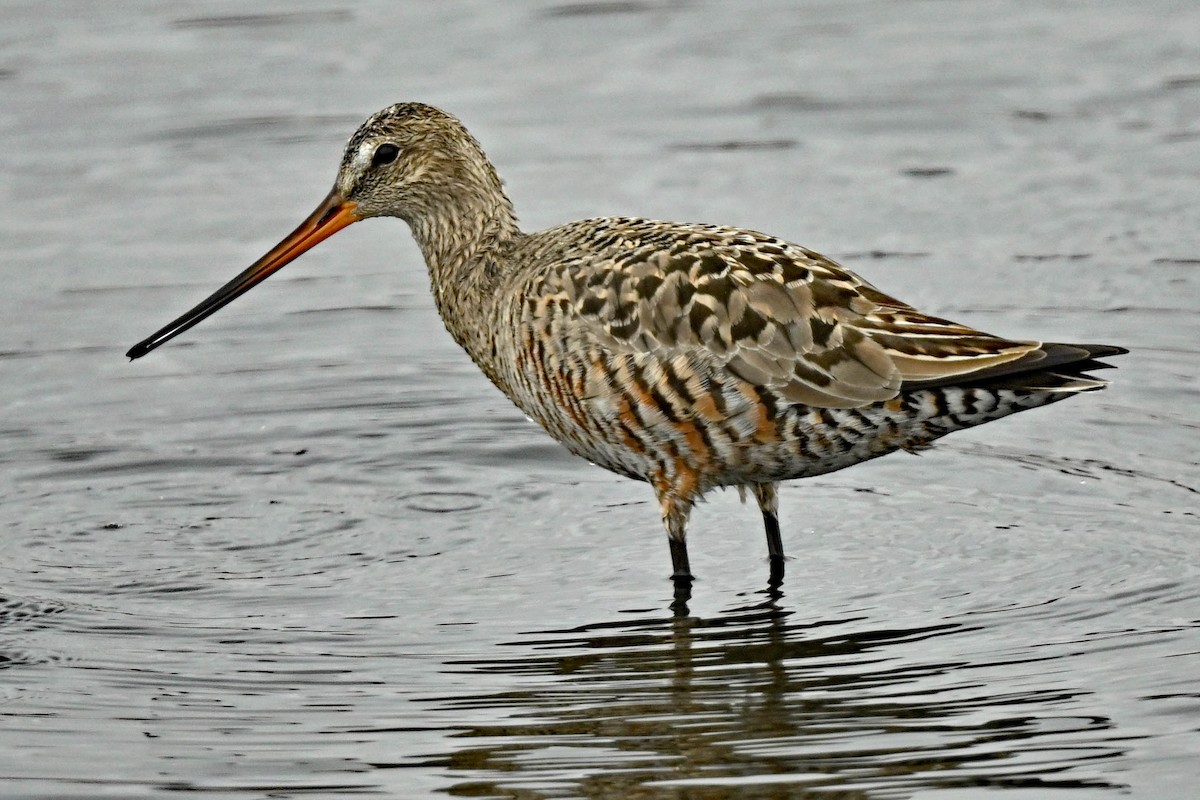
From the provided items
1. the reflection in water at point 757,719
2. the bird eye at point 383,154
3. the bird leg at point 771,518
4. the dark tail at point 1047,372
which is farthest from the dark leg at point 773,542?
the bird eye at point 383,154

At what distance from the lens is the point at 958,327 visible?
23.2ft

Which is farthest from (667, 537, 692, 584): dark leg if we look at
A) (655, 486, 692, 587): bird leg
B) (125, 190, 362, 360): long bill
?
(125, 190, 362, 360): long bill

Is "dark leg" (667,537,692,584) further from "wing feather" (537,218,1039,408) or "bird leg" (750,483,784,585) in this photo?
"wing feather" (537,218,1039,408)

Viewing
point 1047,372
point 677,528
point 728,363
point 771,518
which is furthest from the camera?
point 771,518

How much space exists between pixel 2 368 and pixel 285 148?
3.14 m

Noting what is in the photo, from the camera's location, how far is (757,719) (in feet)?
20.0

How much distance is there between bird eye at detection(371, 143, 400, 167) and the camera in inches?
322

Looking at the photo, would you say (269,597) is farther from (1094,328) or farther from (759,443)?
(1094,328)

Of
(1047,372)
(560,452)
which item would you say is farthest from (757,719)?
(560,452)

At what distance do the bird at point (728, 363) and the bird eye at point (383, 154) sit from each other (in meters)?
0.77

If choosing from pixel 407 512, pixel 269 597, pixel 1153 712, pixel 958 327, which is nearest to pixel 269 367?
pixel 407 512

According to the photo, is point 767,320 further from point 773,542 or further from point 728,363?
point 773,542

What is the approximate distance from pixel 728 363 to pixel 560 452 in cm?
197

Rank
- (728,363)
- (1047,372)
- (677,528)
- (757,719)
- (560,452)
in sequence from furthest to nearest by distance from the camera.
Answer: (560,452) → (677,528) → (728,363) → (1047,372) → (757,719)
